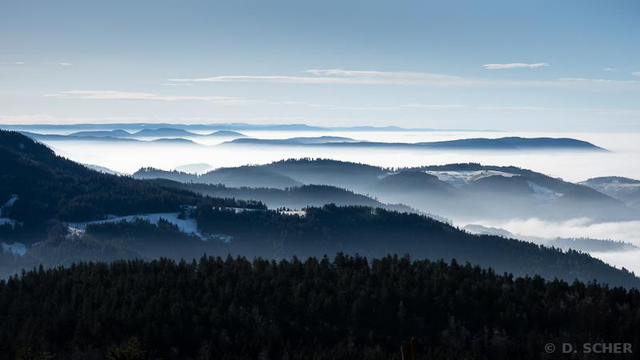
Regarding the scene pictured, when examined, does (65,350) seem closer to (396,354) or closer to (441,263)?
(396,354)

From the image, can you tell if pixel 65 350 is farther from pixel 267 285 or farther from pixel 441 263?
pixel 441 263

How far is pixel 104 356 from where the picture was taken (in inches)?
4048

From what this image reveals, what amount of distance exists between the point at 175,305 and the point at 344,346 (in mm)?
23471

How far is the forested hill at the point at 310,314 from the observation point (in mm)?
109812

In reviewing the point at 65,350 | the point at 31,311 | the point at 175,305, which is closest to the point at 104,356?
the point at 65,350

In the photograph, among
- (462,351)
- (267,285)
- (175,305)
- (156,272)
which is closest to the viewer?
(462,351)

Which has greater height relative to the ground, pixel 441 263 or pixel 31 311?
pixel 441 263

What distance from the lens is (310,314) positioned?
120500 mm

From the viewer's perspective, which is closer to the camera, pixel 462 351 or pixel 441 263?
pixel 462 351

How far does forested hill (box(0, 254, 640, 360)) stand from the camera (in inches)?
4323

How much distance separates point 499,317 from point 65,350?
55.8 meters

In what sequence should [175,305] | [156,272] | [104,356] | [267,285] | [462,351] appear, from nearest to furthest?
[104,356], [462,351], [175,305], [267,285], [156,272]

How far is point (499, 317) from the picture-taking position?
400 feet

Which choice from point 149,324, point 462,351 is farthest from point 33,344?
point 462,351
